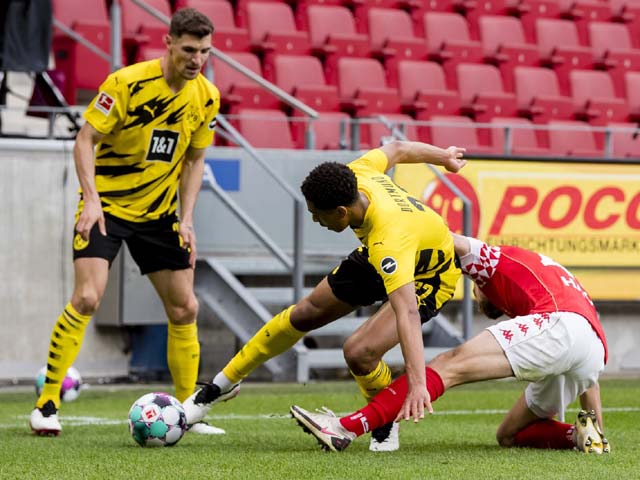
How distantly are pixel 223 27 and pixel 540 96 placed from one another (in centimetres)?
337

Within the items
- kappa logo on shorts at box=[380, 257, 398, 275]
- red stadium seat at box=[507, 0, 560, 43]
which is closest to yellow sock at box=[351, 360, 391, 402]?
kappa logo on shorts at box=[380, 257, 398, 275]

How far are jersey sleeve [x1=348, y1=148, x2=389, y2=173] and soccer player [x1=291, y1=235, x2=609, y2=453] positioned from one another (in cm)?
48

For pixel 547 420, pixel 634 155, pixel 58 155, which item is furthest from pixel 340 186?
pixel 634 155

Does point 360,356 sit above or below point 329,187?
below

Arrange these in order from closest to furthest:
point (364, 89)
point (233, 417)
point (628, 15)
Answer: point (233, 417) < point (364, 89) < point (628, 15)

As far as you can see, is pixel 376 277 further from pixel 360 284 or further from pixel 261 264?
pixel 261 264

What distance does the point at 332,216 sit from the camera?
542 centimetres

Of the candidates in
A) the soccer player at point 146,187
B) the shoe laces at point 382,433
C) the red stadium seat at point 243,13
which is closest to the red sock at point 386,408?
the shoe laces at point 382,433

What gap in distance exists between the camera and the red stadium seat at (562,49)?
1490cm

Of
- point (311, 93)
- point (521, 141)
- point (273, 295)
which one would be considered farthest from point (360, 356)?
point (521, 141)

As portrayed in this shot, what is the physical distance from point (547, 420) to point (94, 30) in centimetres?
722

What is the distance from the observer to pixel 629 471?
196 inches

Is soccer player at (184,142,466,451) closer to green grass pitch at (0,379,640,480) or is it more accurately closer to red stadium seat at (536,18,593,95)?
green grass pitch at (0,379,640,480)

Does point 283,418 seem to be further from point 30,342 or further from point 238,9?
point 238,9
